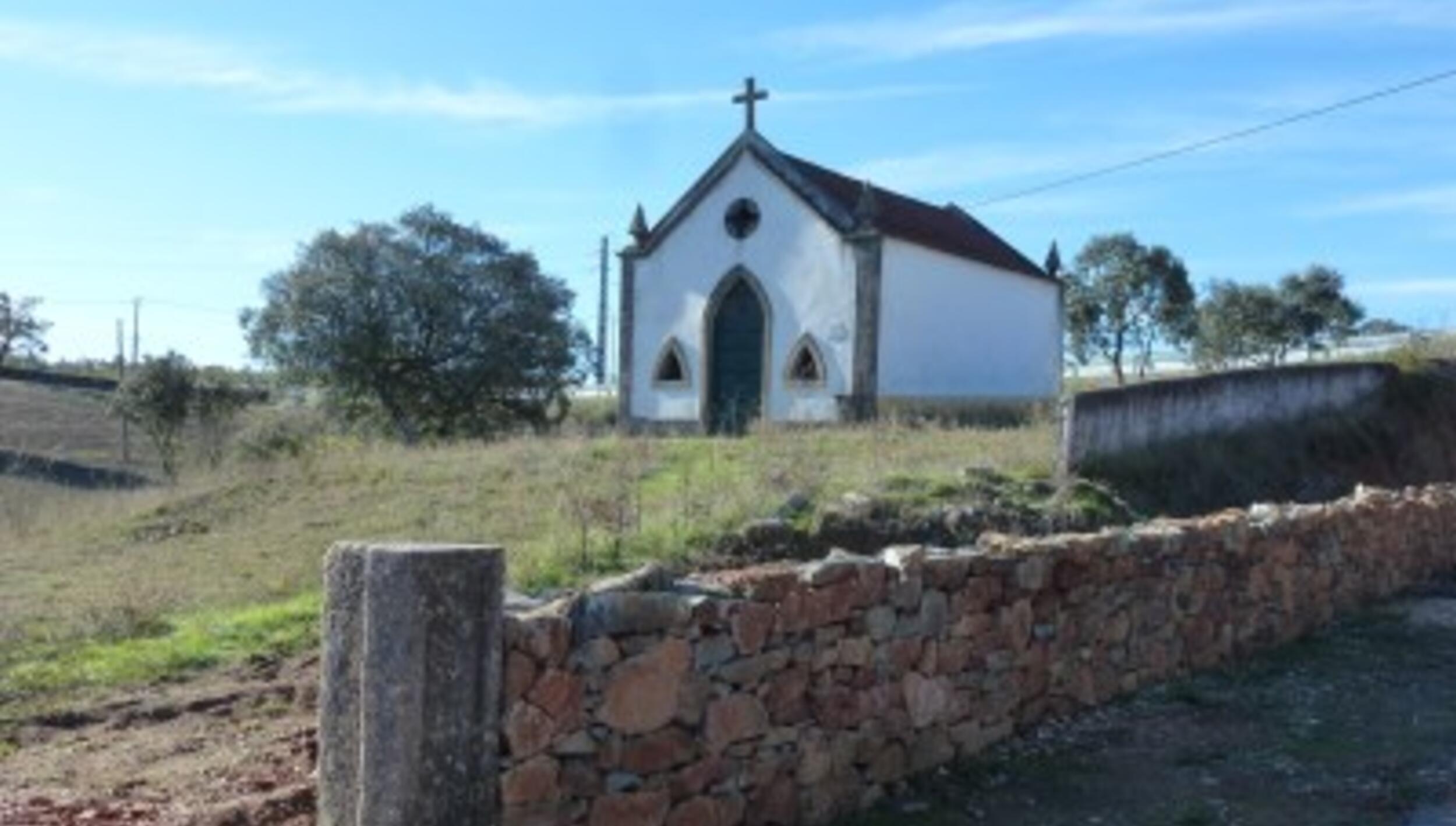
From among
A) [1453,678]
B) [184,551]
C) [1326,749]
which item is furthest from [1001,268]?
[1326,749]

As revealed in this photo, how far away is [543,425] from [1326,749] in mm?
31780

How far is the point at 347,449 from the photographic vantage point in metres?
25.3

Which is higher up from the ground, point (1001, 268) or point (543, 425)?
point (1001, 268)

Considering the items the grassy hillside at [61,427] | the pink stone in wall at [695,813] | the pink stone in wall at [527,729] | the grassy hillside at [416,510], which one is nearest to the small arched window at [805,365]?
the grassy hillside at [416,510]

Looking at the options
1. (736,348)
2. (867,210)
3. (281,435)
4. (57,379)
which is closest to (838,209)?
(867,210)

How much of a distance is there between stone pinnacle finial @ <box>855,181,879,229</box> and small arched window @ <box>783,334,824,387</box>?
8.68 feet

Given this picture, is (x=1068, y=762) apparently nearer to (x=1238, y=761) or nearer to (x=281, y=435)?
(x=1238, y=761)

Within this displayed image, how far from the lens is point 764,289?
109 ft

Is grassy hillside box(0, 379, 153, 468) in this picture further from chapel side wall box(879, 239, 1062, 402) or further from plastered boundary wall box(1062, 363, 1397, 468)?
plastered boundary wall box(1062, 363, 1397, 468)

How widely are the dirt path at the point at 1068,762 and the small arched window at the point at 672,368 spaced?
984 inches

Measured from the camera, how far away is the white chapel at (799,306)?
3162 cm

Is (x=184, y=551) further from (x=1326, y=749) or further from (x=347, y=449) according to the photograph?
(x=1326, y=749)

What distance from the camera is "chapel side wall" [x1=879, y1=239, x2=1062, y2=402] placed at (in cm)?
3222

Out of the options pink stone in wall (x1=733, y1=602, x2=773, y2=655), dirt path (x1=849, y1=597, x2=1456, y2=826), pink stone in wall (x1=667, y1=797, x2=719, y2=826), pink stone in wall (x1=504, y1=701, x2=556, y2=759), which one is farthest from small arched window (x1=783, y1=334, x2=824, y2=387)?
pink stone in wall (x1=504, y1=701, x2=556, y2=759)
